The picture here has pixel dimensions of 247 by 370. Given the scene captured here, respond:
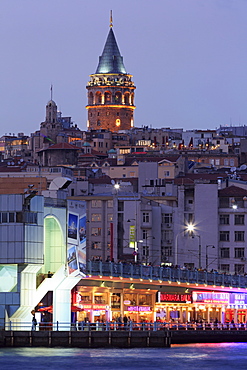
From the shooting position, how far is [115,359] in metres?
77.2

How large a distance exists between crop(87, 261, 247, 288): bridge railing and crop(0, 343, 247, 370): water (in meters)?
9.81

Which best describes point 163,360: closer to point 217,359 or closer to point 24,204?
point 217,359

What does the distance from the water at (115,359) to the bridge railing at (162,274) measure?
386 inches

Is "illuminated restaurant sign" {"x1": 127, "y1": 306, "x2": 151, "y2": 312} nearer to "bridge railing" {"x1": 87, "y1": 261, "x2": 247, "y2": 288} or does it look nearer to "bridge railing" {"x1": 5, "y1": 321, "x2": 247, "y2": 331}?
"bridge railing" {"x1": 87, "y1": 261, "x2": 247, "y2": 288}

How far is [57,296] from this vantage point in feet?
282

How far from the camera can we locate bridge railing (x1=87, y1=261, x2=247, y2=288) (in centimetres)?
9312

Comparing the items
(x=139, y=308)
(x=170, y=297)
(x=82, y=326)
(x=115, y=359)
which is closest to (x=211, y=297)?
(x=170, y=297)

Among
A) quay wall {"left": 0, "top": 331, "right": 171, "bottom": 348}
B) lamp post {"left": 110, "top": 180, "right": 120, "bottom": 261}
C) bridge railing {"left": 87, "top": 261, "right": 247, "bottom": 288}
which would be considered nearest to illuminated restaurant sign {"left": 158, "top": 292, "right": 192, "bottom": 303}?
bridge railing {"left": 87, "top": 261, "right": 247, "bottom": 288}

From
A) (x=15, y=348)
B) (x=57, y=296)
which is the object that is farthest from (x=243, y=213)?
(x=15, y=348)

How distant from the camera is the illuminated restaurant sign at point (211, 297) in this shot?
10919cm

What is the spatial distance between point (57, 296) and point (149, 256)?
49.6 m

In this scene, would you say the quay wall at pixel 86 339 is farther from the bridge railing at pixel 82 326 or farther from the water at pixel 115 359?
the water at pixel 115 359

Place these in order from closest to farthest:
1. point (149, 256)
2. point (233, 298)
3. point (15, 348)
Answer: point (15, 348) < point (233, 298) < point (149, 256)

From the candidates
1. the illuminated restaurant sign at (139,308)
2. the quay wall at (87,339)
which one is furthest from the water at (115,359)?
the illuminated restaurant sign at (139,308)
